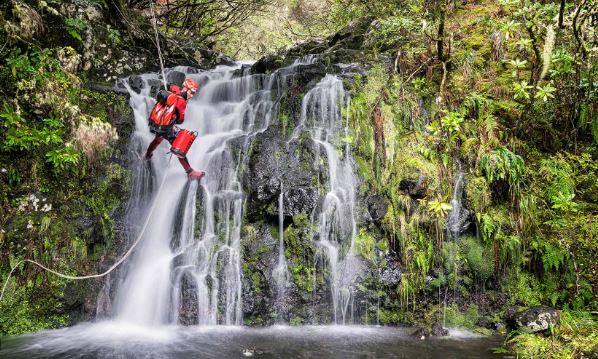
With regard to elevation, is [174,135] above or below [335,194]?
above

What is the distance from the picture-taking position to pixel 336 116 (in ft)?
27.1

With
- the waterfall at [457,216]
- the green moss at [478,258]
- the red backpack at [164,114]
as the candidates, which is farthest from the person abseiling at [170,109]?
the green moss at [478,258]

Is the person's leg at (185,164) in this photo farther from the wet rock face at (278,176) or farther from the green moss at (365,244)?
the green moss at (365,244)

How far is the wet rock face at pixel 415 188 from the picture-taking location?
283 inches

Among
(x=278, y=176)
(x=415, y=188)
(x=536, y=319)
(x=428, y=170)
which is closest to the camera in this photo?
(x=536, y=319)

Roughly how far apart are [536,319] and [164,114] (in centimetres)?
663

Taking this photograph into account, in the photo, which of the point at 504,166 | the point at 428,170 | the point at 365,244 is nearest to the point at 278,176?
the point at 365,244

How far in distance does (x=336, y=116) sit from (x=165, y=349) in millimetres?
5196

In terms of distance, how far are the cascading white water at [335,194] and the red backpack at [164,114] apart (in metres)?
2.34

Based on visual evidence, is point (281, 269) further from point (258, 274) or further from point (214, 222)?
point (214, 222)

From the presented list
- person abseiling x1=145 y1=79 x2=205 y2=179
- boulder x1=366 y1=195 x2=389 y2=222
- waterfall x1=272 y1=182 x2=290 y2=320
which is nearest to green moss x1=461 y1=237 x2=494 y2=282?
boulder x1=366 y1=195 x2=389 y2=222

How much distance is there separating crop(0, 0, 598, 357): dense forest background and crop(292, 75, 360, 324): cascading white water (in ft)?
0.96

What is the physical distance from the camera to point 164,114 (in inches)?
278

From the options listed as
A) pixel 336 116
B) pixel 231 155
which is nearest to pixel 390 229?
pixel 336 116
